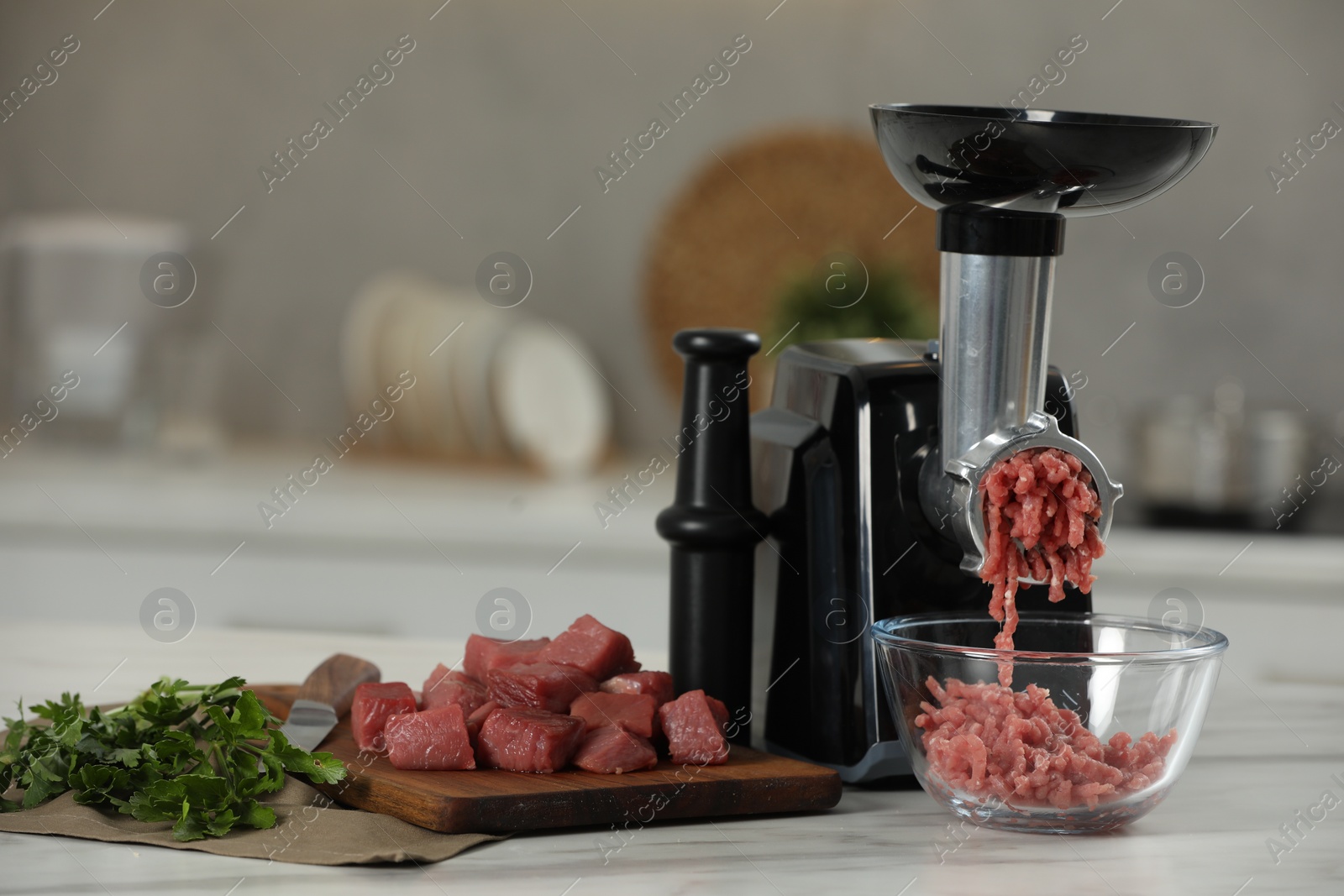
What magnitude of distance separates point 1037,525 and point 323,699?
484 millimetres

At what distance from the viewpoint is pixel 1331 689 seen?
1229 millimetres

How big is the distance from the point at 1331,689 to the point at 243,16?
2.38m

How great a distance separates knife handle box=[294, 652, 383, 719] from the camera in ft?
3.08

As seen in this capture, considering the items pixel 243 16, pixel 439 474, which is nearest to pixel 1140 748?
pixel 439 474

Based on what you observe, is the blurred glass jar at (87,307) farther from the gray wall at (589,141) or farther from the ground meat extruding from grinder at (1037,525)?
the ground meat extruding from grinder at (1037,525)

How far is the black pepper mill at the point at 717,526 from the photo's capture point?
2.99ft

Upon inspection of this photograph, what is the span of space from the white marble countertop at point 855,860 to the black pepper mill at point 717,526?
0.12 m

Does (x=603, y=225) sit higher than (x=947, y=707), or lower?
higher

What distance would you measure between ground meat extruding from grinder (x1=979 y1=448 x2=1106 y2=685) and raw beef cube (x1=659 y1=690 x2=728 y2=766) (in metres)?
0.17

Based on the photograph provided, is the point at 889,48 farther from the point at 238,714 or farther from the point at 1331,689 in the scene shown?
the point at 238,714

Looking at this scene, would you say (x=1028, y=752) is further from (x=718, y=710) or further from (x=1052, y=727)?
(x=718, y=710)

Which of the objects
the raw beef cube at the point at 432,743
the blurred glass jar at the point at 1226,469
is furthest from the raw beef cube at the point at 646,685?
the blurred glass jar at the point at 1226,469

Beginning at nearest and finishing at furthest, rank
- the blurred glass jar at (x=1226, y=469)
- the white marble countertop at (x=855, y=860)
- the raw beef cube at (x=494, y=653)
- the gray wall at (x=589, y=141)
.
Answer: the white marble countertop at (x=855, y=860)
the raw beef cube at (x=494, y=653)
the blurred glass jar at (x=1226, y=469)
the gray wall at (x=589, y=141)

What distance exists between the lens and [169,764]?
0.76 meters
